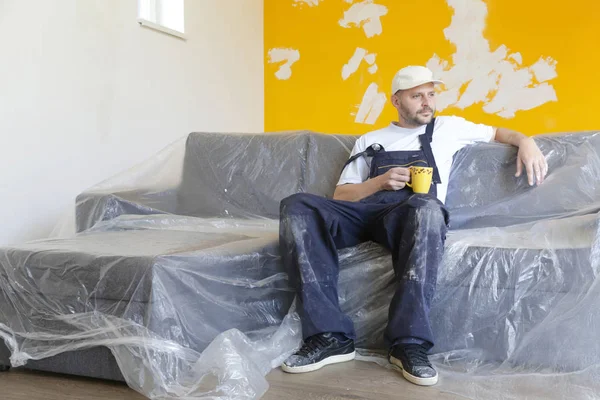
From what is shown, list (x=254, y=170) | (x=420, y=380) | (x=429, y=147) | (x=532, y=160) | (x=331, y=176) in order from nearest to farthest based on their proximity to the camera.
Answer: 1. (x=420, y=380)
2. (x=532, y=160)
3. (x=429, y=147)
4. (x=331, y=176)
5. (x=254, y=170)

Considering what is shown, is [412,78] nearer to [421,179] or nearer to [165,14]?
[421,179]

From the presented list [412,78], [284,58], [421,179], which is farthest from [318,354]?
[284,58]

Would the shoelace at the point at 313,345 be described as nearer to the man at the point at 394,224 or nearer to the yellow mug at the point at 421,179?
the man at the point at 394,224

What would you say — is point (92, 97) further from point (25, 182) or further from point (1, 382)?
point (1, 382)

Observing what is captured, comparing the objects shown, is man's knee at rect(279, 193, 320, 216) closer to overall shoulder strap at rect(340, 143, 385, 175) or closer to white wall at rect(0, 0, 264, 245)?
overall shoulder strap at rect(340, 143, 385, 175)

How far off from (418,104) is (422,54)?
1944 millimetres

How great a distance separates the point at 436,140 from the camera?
2150mm

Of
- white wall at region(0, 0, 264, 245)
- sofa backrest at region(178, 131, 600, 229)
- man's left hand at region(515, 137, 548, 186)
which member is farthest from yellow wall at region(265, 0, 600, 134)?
man's left hand at region(515, 137, 548, 186)

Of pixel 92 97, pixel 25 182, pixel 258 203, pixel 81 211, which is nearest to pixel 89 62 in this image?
pixel 92 97

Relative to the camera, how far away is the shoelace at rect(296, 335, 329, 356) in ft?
5.60

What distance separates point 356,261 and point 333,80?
2524mm

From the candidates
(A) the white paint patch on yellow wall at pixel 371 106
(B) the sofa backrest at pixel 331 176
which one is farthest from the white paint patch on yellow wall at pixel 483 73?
(B) the sofa backrest at pixel 331 176

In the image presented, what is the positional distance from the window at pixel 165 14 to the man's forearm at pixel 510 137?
1.92 m

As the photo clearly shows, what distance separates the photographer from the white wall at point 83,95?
2.53m
